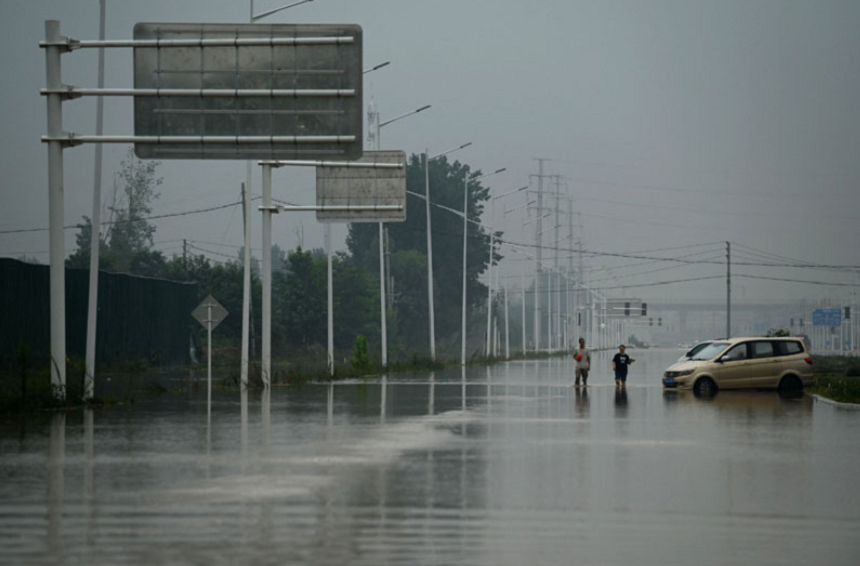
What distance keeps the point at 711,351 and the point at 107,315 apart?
26.5 meters

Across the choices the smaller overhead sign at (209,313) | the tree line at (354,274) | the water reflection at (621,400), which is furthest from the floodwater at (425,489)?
the tree line at (354,274)

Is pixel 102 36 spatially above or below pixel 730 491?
above

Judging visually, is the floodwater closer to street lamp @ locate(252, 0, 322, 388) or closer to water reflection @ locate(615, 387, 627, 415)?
water reflection @ locate(615, 387, 627, 415)

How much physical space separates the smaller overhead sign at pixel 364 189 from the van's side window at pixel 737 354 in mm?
13456

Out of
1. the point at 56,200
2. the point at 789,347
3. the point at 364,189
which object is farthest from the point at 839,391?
the point at 56,200

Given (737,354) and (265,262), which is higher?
(265,262)

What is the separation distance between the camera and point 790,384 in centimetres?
4044

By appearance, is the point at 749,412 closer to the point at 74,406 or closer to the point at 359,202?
the point at 74,406

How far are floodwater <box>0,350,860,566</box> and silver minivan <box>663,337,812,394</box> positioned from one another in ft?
40.8

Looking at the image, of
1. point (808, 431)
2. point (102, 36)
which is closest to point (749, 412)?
point (808, 431)

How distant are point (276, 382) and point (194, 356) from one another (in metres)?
28.1

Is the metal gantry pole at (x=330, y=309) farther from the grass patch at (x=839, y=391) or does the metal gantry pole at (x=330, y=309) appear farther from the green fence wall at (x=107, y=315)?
the grass patch at (x=839, y=391)

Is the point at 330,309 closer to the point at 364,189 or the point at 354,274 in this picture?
the point at 364,189

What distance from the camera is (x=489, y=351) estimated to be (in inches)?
3915
